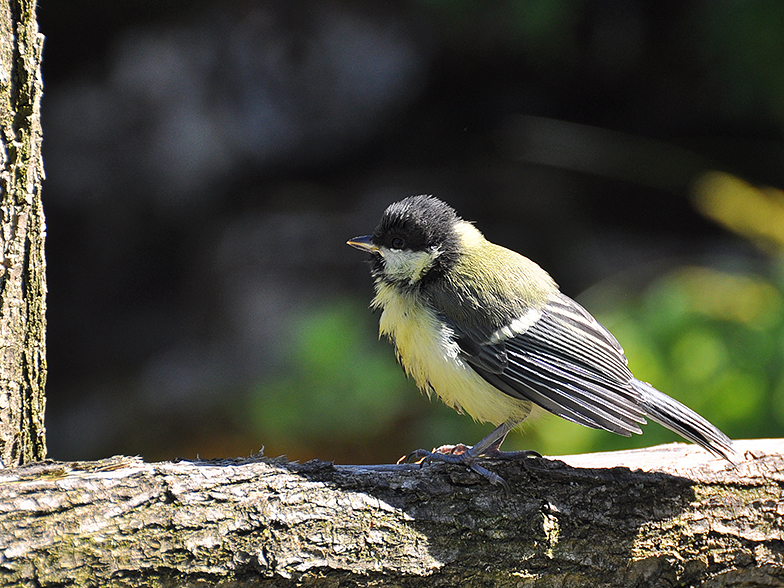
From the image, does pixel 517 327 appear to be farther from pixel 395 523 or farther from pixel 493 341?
pixel 395 523

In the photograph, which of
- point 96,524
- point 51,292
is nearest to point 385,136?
point 51,292

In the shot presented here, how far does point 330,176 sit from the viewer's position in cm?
496

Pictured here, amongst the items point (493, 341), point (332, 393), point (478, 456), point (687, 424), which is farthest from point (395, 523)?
point (332, 393)

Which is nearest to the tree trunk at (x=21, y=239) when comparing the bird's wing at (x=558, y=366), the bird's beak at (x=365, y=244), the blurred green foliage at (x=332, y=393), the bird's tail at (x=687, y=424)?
the bird's beak at (x=365, y=244)

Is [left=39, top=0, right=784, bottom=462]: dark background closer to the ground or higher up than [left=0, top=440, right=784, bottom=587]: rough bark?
higher up

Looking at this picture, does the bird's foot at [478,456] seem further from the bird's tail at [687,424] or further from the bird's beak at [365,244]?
the bird's beak at [365,244]

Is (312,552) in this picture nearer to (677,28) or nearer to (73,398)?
(73,398)

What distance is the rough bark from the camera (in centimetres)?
137

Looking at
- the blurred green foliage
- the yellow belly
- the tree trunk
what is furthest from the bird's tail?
the blurred green foliage

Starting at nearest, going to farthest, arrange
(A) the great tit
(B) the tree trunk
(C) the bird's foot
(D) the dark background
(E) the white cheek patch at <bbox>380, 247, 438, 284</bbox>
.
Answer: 1. (B) the tree trunk
2. (C) the bird's foot
3. (A) the great tit
4. (E) the white cheek patch at <bbox>380, 247, 438, 284</bbox>
5. (D) the dark background

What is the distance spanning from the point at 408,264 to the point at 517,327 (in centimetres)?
38

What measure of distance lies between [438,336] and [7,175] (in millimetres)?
1098

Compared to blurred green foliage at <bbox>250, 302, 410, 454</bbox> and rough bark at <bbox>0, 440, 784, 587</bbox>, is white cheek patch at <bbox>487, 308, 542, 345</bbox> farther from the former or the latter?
blurred green foliage at <bbox>250, 302, 410, 454</bbox>

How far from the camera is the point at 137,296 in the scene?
4.48 meters
